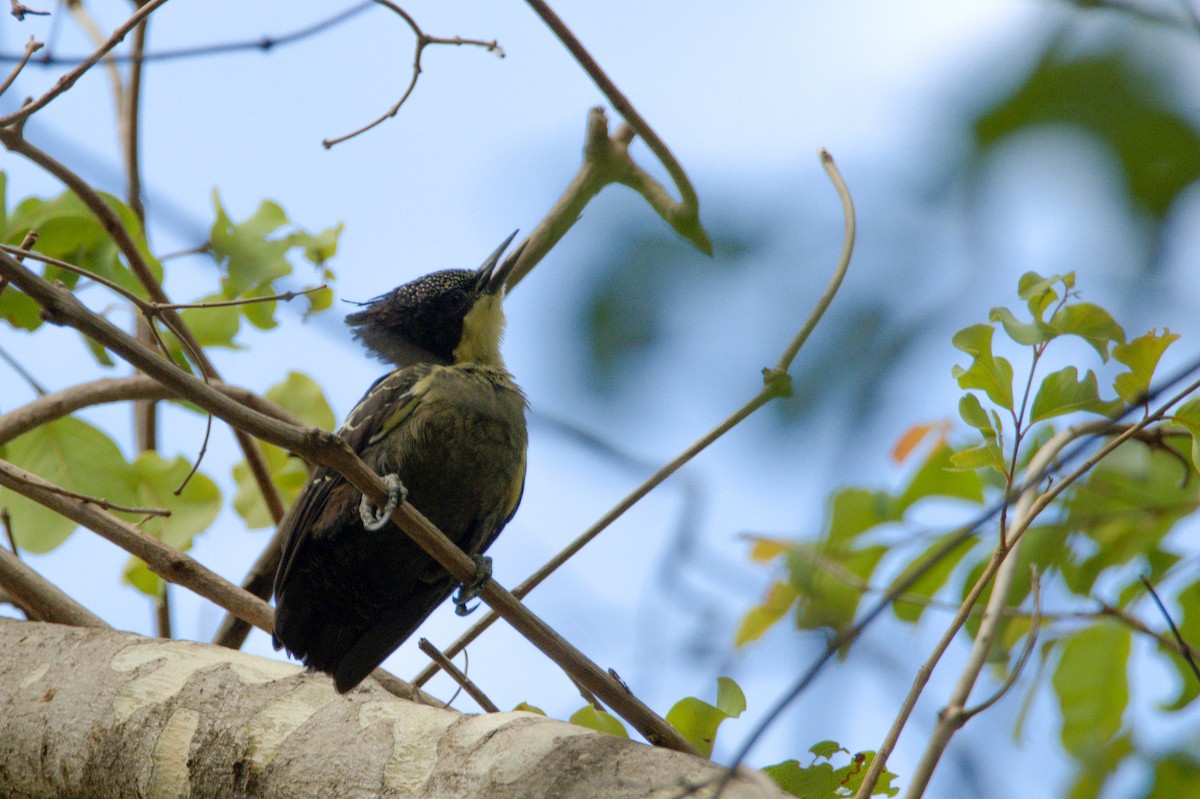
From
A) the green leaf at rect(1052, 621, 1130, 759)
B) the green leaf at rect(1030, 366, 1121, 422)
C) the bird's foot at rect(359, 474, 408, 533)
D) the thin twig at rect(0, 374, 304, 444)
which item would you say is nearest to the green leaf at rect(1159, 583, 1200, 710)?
the green leaf at rect(1052, 621, 1130, 759)

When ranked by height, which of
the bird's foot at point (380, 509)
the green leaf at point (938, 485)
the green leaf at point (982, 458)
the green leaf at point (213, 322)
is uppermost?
the green leaf at point (938, 485)

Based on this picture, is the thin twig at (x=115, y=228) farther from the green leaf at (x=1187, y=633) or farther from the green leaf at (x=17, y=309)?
the green leaf at (x=1187, y=633)

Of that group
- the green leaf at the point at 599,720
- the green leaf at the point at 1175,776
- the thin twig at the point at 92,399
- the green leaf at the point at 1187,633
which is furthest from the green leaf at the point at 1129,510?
the thin twig at the point at 92,399

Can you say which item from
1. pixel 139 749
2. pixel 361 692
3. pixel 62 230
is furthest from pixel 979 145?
pixel 62 230

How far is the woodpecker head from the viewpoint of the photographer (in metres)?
4.18

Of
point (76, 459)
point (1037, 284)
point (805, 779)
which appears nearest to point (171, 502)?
point (76, 459)

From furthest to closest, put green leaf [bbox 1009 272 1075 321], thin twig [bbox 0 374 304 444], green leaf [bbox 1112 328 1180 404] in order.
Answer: thin twig [bbox 0 374 304 444] < green leaf [bbox 1112 328 1180 404] < green leaf [bbox 1009 272 1075 321]

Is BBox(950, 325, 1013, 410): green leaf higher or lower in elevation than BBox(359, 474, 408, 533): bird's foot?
higher

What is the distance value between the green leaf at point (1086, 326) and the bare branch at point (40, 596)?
2490mm

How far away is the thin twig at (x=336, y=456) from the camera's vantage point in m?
1.86

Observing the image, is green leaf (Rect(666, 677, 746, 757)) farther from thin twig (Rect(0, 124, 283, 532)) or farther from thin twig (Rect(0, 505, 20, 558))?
thin twig (Rect(0, 505, 20, 558))

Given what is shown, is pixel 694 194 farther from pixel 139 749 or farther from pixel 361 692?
pixel 139 749

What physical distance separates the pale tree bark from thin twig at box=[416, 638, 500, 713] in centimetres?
18

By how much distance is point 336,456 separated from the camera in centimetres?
208
